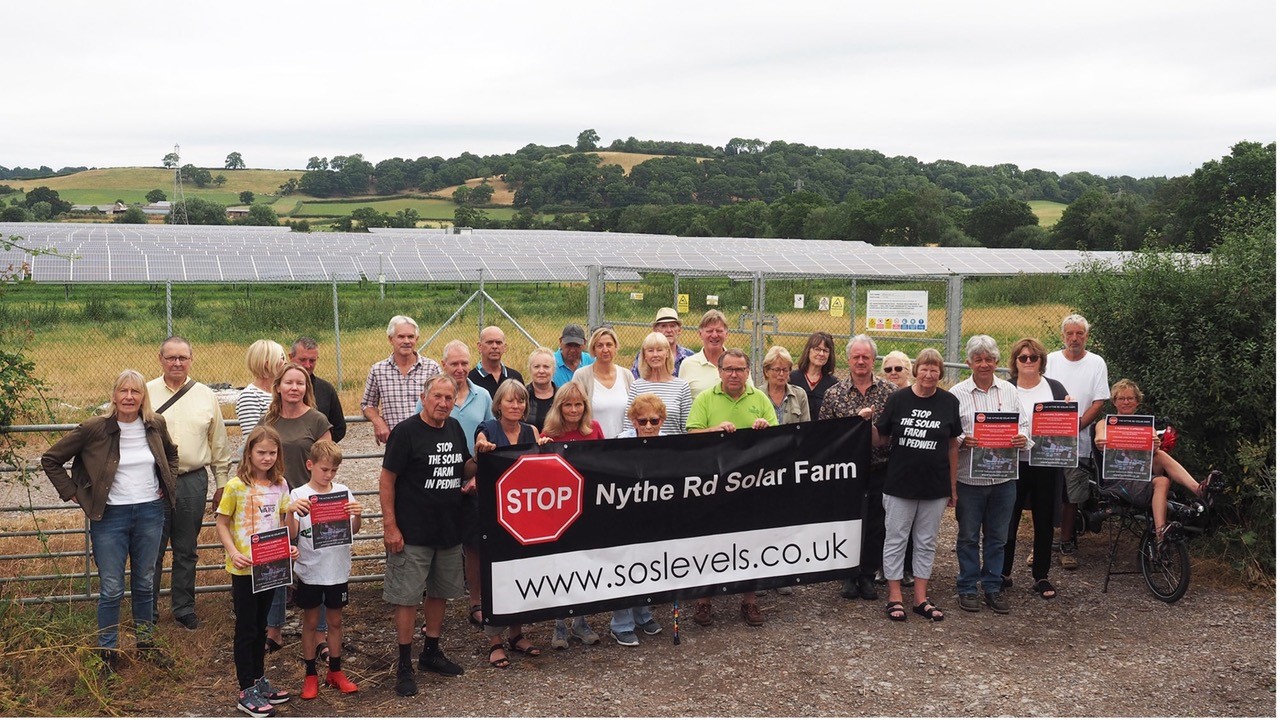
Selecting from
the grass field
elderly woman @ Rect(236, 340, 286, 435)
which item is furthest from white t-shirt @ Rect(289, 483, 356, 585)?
the grass field

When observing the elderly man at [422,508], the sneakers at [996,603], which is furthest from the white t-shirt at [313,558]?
the sneakers at [996,603]

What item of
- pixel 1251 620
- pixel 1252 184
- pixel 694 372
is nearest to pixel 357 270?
pixel 694 372

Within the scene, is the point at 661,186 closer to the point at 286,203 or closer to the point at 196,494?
the point at 286,203

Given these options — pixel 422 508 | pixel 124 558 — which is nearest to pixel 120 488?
pixel 124 558

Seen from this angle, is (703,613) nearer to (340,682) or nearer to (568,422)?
(568,422)

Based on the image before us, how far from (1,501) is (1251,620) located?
10.5 meters

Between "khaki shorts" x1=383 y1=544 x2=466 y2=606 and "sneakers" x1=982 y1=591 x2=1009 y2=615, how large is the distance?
3.63 metres

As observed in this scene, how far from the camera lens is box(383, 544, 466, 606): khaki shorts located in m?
5.97

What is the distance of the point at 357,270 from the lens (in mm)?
29469

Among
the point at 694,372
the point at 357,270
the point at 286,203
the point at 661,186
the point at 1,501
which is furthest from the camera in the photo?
the point at 286,203

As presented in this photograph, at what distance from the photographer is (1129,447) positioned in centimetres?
753

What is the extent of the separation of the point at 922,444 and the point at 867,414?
452mm

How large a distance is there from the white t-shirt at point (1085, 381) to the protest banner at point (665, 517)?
1.93 m

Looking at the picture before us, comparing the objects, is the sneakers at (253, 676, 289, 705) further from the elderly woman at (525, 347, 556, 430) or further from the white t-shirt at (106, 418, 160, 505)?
the elderly woman at (525, 347, 556, 430)
